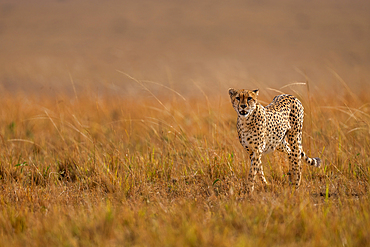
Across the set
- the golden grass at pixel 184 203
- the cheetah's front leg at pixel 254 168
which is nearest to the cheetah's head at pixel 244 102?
the cheetah's front leg at pixel 254 168

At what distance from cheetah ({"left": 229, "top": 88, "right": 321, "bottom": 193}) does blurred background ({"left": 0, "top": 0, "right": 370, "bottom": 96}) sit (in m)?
13.6

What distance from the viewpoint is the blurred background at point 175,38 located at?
22.6 m

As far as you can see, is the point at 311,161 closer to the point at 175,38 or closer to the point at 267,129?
the point at 267,129

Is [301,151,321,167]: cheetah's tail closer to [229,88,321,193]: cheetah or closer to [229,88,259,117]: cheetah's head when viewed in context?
[229,88,321,193]: cheetah

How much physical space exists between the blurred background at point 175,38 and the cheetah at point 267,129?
13588mm

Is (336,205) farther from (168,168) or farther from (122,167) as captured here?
(122,167)

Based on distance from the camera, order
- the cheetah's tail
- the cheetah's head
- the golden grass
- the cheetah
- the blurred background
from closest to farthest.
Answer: the golden grass < the cheetah's head < the cheetah < the cheetah's tail < the blurred background

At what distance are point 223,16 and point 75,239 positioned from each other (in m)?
36.1

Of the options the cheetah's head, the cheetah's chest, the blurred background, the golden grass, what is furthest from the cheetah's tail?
the blurred background

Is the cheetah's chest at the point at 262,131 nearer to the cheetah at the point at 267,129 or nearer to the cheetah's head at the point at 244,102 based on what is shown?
the cheetah at the point at 267,129

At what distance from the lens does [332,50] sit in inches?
1145

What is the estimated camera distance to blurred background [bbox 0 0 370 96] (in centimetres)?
2259

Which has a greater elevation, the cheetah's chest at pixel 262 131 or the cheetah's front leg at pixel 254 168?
the cheetah's chest at pixel 262 131

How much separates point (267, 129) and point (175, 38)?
29590 mm
